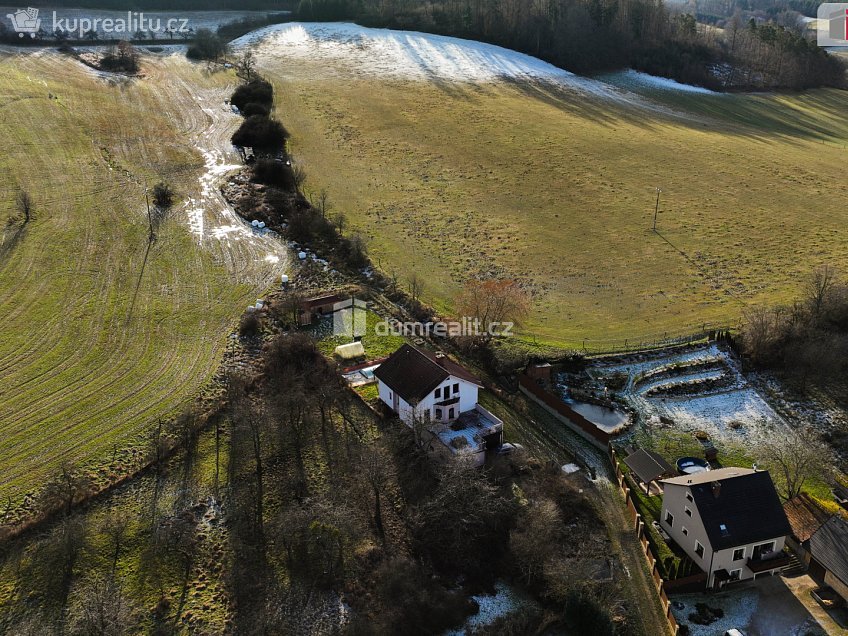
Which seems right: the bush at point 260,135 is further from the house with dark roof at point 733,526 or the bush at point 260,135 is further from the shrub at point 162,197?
the house with dark roof at point 733,526

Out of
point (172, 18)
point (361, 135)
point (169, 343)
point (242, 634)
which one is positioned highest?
point (172, 18)

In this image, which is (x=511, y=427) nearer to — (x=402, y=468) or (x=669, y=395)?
(x=402, y=468)

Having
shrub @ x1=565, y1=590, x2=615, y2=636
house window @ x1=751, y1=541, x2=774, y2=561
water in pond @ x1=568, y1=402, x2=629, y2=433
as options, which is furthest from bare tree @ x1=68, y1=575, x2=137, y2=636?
house window @ x1=751, y1=541, x2=774, y2=561

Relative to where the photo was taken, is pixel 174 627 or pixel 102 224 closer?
pixel 174 627

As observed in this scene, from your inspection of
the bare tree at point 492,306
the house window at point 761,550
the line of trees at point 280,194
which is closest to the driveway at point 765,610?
the house window at point 761,550

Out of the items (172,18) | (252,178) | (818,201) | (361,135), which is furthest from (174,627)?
(172,18)
